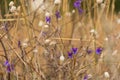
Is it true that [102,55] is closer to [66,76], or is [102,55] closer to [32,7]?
→ [66,76]

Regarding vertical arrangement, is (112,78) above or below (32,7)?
below

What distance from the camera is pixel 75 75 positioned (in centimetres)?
147

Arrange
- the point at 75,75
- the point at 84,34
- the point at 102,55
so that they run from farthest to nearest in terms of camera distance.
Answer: the point at 84,34
the point at 102,55
the point at 75,75

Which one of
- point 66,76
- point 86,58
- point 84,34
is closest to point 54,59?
point 66,76

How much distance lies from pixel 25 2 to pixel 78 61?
32 cm

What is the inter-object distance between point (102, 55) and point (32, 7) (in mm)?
333

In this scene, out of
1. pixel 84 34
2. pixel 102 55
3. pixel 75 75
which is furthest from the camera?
pixel 84 34

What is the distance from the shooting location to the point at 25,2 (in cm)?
150

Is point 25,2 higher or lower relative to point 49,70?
higher

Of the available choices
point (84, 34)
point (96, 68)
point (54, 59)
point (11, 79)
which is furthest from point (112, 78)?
point (84, 34)

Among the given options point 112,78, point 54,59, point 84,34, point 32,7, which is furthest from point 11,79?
point 84,34

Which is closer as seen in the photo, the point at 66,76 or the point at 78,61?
the point at 66,76

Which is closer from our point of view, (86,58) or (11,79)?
(11,79)

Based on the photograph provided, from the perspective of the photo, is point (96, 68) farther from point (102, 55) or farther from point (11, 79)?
point (11, 79)
